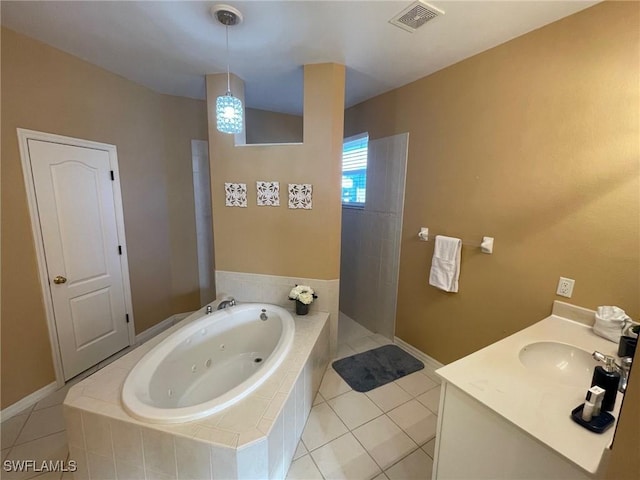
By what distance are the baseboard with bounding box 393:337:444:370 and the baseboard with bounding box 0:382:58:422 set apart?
3016 millimetres

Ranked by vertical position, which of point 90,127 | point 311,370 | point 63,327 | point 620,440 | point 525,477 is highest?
point 90,127

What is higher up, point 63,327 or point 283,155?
point 283,155

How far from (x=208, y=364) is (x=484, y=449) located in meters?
1.93

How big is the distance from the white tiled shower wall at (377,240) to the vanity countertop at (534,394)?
1501 mm

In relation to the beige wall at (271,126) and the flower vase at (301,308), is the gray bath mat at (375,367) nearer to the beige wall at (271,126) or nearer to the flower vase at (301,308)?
the flower vase at (301,308)

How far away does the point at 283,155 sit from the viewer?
2387 millimetres

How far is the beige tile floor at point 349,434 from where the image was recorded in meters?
1.56

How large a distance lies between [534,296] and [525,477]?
119cm

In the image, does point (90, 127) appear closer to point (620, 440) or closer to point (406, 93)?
point (406, 93)

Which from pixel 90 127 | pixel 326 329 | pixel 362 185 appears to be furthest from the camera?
pixel 362 185

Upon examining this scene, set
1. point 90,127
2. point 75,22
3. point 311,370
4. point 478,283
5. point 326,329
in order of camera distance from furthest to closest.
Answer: point 326,329
point 90,127
point 478,283
point 311,370
point 75,22

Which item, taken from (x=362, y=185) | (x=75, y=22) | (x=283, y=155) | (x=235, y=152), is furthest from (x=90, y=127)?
(x=362, y=185)

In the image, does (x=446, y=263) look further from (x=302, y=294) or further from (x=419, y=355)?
(x=302, y=294)

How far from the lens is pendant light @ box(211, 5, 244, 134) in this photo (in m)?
1.54
